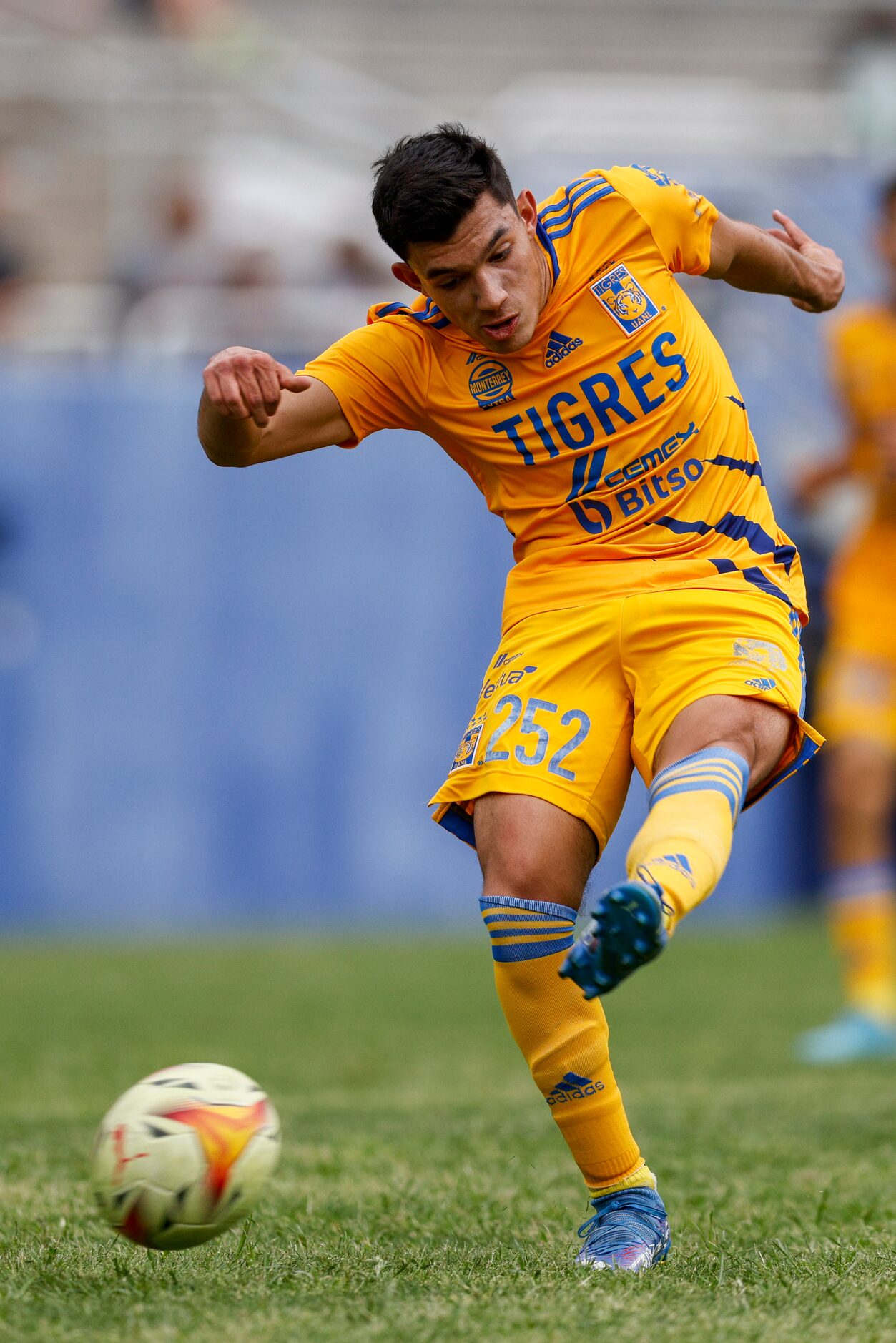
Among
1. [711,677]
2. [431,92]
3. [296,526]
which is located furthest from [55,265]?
[711,677]

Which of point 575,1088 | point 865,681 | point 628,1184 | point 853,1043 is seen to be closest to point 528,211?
point 575,1088

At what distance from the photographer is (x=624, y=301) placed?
399cm

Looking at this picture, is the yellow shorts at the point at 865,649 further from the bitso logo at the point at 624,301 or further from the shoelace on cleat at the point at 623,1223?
the shoelace on cleat at the point at 623,1223

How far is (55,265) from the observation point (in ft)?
54.4

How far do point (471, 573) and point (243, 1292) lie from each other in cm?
995

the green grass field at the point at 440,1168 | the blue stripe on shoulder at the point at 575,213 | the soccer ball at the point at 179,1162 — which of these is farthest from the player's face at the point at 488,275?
the green grass field at the point at 440,1168

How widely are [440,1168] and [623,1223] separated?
1.25m

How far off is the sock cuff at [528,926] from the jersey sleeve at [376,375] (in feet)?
3.53

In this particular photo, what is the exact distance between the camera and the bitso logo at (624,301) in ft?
13.1

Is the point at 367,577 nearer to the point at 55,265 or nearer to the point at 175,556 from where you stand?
the point at 175,556

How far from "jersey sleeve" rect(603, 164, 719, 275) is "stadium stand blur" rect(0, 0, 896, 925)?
846 cm

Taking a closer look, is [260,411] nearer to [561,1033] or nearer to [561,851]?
[561,851]

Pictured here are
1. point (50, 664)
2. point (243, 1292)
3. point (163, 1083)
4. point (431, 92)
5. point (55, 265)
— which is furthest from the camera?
point (431, 92)

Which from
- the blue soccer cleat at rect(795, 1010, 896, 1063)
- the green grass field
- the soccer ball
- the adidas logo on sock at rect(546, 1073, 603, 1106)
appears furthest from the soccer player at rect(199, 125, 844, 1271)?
the blue soccer cleat at rect(795, 1010, 896, 1063)
